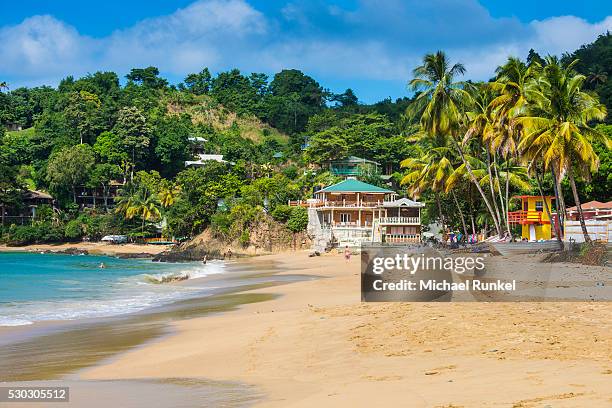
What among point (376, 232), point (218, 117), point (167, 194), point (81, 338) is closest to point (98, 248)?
point (167, 194)

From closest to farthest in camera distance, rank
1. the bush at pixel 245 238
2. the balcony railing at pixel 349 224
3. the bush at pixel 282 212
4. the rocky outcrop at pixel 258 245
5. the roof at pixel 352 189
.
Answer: the balcony railing at pixel 349 224, the roof at pixel 352 189, the rocky outcrop at pixel 258 245, the bush at pixel 245 238, the bush at pixel 282 212

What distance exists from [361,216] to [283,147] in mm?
42524

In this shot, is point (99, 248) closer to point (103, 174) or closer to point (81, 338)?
point (103, 174)

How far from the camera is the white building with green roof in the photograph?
56.1m

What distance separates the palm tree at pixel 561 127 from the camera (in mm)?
24359

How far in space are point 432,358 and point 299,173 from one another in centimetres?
7287

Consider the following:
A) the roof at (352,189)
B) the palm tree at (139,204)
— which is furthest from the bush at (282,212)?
the palm tree at (139,204)

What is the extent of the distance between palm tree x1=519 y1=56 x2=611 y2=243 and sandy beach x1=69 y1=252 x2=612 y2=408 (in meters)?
12.4

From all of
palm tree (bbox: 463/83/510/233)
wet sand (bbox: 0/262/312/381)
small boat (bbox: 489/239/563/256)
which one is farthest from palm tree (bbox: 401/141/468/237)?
wet sand (bbox: 0/262/312/381)

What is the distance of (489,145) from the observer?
34.9 m

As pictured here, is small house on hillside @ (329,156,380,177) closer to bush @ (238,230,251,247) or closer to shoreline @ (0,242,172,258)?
bush @ (238,230,251,247)

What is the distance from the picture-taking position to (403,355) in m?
9.88

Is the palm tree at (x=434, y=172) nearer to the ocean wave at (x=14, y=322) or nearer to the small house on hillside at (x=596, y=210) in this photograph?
the small house on hillside at (x=596, y=210)

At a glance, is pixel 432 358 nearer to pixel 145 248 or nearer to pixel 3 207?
pixel 145 248
